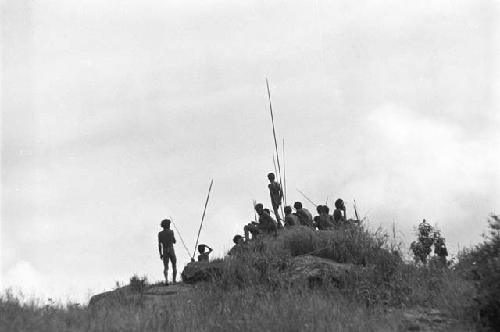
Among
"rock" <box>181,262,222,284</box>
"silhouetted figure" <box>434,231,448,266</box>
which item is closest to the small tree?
"silhouetted figure" <box>434,231,448,266</box>

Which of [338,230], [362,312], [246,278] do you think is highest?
[338,230]

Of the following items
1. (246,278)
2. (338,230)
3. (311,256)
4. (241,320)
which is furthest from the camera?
(338,230)

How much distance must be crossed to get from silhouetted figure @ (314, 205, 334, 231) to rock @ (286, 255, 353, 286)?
3485mm

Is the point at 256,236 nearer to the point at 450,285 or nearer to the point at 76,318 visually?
the point at 450,285

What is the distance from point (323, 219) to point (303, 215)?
643 millimetres

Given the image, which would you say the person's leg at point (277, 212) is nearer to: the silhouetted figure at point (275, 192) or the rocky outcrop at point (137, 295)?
the silhouetted figure at point (275, 192)

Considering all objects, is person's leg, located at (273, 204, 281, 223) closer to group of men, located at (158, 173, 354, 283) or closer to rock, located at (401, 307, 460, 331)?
group of men, located at (158, 173, 354, 283)

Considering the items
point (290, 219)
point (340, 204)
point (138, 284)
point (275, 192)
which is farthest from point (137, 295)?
point (340, 204)

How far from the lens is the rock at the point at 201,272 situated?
661 inches

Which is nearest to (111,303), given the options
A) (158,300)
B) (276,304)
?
(158,300)

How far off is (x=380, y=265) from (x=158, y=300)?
5285 mm

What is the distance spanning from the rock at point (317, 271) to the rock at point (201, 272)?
1.76 meters

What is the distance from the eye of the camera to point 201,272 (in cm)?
1705

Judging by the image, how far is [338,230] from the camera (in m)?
18.5
